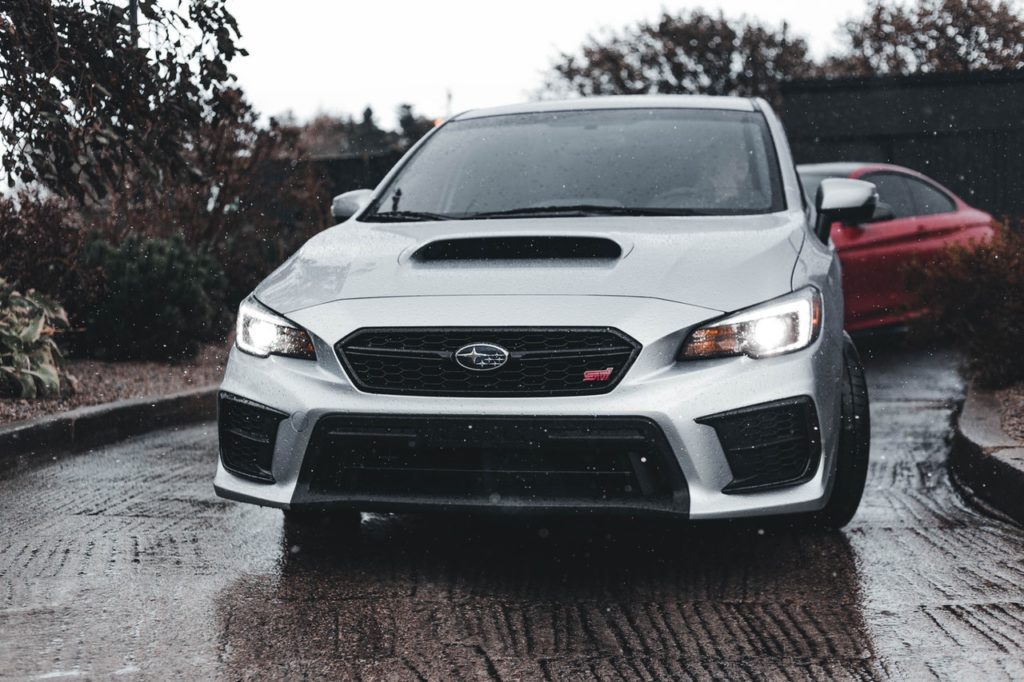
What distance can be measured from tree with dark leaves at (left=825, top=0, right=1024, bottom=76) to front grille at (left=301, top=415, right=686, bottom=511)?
1188 inches

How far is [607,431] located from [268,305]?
1285 mm

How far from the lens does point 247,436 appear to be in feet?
15.0

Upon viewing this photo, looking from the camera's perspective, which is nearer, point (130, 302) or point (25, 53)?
point (25, 53)

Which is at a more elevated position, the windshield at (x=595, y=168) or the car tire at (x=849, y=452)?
the windshield at (x=595, y=168)

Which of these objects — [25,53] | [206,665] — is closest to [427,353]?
[206,665]

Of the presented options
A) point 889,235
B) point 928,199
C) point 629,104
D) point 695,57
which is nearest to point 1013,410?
point 629,104

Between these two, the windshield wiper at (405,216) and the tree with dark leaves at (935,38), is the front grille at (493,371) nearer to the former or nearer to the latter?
the windshield wiper at (405,216)

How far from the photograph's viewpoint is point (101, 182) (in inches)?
308

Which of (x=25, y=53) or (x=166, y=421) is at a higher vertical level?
(x=25, y=53)

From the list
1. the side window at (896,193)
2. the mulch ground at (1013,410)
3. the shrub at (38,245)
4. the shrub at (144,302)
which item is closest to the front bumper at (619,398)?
the mulch ground at (1013,410)

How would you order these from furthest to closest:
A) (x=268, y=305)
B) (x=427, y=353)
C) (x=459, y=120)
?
(x=459, y=120) → (x=268, y=305) → (x=427, y=353)

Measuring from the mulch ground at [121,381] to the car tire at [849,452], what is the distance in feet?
15.0

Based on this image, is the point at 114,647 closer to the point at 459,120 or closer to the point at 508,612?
the point at 508,612

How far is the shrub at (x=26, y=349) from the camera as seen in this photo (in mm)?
8125
